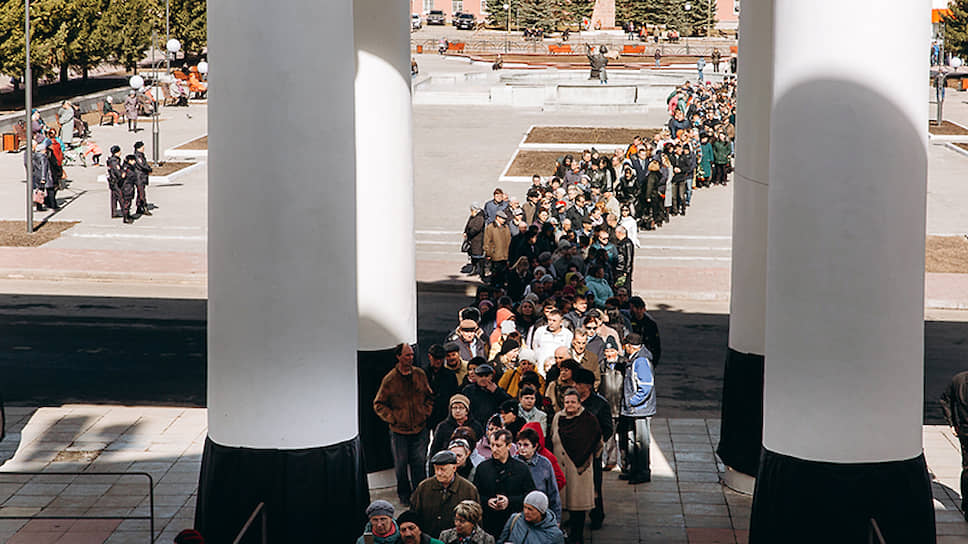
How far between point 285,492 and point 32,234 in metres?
Answer: 22.0

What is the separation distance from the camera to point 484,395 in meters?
13.0

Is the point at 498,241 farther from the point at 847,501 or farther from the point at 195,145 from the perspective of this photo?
the point at 195,145

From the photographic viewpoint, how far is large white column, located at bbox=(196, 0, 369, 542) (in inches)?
416

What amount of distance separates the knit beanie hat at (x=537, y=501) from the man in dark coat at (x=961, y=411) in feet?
17.4

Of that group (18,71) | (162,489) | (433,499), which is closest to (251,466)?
(433,499)

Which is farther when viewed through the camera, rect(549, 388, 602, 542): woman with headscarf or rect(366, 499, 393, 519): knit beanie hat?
rect(549, 388, 602, 542): woman with headscarf

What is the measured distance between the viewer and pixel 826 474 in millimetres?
10305

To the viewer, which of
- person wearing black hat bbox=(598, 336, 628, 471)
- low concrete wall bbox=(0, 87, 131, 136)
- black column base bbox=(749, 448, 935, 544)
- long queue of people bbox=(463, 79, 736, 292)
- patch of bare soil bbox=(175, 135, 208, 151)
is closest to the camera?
black column base bbox=(749, 448, 935, 544)

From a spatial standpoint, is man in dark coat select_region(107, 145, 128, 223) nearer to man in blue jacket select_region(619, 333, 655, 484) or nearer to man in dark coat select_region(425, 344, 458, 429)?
man in blue jacket select_region(619, 333, 655, 484)

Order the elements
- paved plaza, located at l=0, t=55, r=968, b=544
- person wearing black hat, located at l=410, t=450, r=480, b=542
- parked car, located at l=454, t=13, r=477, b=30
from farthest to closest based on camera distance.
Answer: parked car, located at l=454, t=13, r=477, b=30 → paved plaza, located at l=0, t=55, r=968, b=544 → person wearing black hat, located at l=410, t=450, r=480, b=542

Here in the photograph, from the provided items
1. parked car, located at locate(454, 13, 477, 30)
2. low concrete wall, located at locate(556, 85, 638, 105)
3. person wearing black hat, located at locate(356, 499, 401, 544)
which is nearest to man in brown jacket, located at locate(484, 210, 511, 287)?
person wearing black hat, located at locate(356, 499, 401, 544)

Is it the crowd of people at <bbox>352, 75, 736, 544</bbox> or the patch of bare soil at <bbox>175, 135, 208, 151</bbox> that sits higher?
the patch of bare soil at <bbox>175, 135, 208, 151</bbox>

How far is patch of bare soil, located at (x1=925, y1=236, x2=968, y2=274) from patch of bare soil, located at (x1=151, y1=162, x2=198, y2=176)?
70.1 ft

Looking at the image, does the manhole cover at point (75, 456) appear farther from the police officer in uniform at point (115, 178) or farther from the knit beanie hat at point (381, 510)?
the police officer in uniform at point (115, 178)
